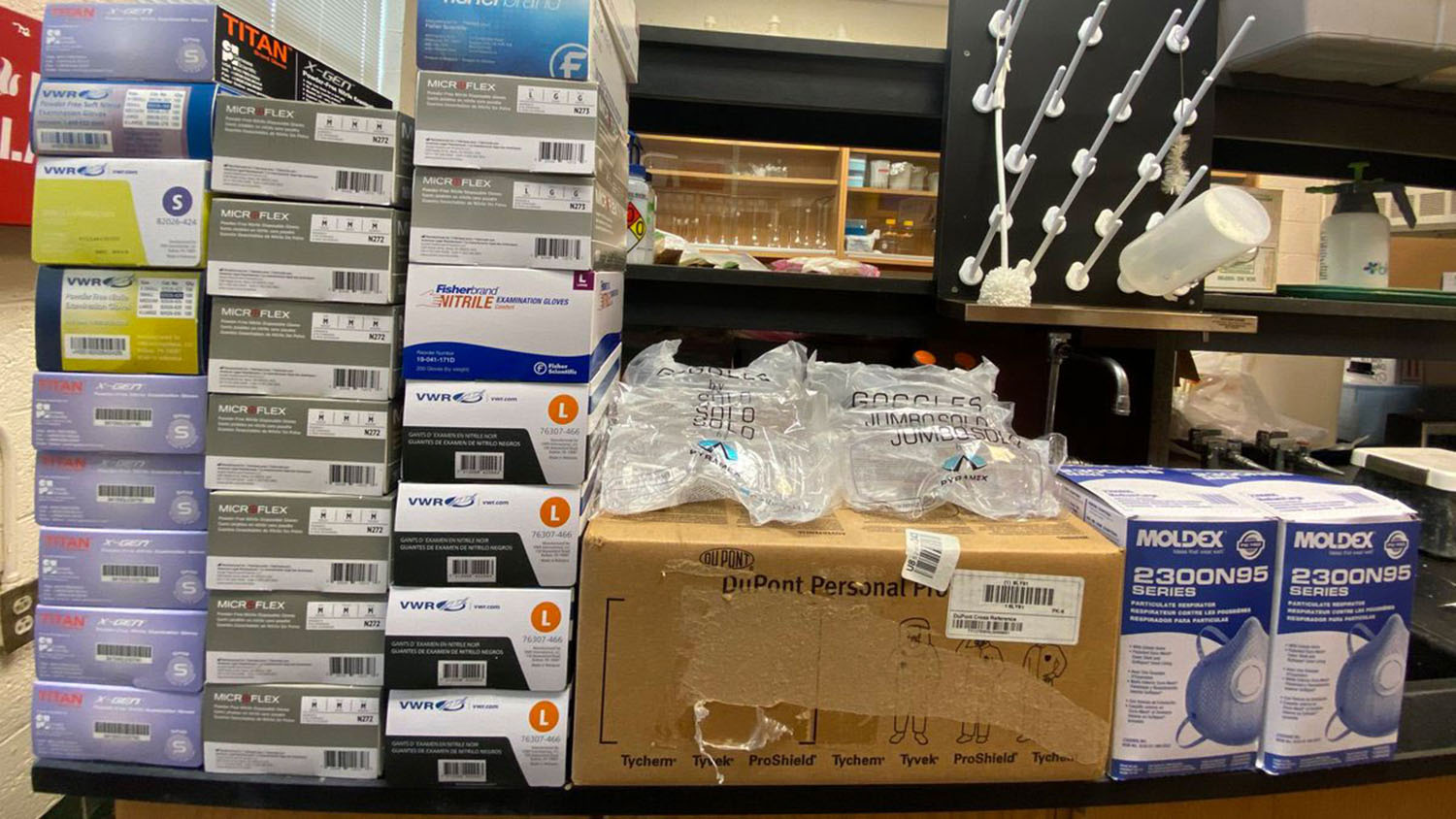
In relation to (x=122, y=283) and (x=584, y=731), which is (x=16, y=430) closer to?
(x=122, y=283)

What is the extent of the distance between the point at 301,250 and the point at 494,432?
0.27m

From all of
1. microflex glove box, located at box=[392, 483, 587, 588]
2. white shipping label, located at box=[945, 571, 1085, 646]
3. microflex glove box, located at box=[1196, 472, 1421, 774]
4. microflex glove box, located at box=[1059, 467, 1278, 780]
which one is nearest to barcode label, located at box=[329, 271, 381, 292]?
microflex glove box, located at box=[392, 483, 587, 588]

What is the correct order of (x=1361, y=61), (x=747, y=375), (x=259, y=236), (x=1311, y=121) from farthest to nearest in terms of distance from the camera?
(x=1311, y=121) → (x=1361, y=61) → (x=747, y=375) → (x=259, y=236)

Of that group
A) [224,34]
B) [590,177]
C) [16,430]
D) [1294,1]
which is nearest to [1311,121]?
[1294,1]

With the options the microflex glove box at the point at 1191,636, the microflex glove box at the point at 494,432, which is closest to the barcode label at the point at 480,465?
the microflex glove box at the point at 494,432

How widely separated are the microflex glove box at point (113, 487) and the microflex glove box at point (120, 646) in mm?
99

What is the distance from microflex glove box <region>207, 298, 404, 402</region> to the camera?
0.79m

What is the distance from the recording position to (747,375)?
1.02 meters

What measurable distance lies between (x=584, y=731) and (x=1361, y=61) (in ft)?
4.79

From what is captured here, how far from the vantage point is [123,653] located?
82 centimetres

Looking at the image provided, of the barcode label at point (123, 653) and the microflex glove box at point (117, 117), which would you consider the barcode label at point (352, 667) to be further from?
the microflex glove box at point (117, 117)

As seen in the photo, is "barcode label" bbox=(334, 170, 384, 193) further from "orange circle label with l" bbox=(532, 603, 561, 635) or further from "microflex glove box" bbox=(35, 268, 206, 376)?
"orange circle label with l" bbox=(532, 603, 561, 635)

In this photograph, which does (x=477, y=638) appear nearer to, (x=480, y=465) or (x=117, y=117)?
(x=480, y=465)

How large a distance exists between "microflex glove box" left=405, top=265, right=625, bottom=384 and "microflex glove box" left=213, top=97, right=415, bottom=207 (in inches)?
4.4
